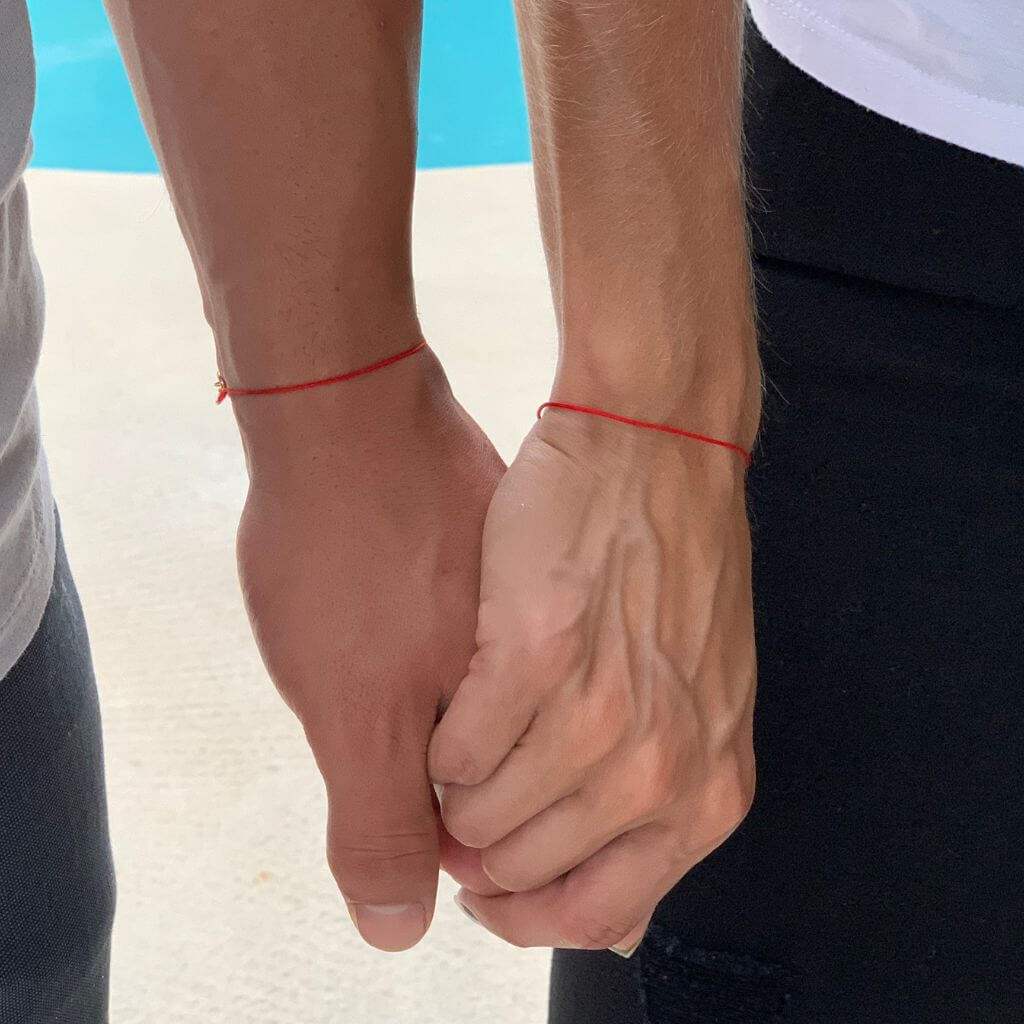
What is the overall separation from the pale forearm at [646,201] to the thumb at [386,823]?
18cm

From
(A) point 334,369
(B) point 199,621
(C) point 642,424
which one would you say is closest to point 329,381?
(A) point 334,369

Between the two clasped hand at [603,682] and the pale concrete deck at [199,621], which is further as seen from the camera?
the pale concrete deck at [199,621]

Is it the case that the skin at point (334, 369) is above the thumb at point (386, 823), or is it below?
above

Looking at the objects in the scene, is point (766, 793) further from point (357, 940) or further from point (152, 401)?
point (152, 401)

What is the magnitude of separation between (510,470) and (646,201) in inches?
5.3

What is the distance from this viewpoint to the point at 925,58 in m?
0.60

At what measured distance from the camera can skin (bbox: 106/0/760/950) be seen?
0.54 meters

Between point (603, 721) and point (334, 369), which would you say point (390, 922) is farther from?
point (334, 369)

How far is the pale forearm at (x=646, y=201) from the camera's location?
527 mm

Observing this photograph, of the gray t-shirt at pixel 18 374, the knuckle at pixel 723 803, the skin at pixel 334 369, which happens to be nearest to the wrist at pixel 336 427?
the skin at pixel 334 369

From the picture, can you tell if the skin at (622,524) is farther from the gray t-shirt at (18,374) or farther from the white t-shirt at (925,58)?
the gray t-shirt at (18,374)

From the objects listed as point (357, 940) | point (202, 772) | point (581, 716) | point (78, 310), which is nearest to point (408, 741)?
point (581, 716)

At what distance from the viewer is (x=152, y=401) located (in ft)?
7.61

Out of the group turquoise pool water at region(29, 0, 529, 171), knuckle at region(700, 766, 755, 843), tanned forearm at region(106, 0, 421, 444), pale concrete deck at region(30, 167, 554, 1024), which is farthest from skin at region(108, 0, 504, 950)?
turquoise pool water at region(29, 0, 529, 171)
